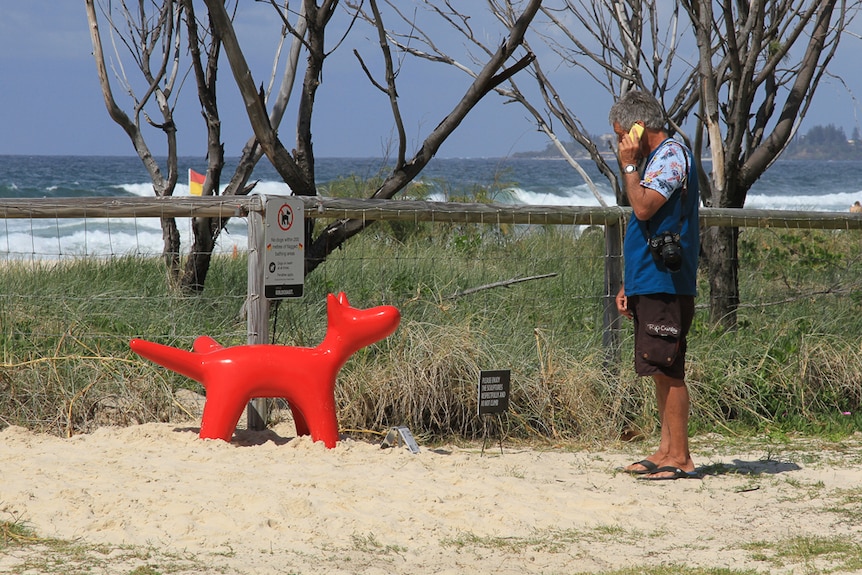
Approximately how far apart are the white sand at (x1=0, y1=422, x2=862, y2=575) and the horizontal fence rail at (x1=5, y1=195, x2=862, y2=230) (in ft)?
4.13

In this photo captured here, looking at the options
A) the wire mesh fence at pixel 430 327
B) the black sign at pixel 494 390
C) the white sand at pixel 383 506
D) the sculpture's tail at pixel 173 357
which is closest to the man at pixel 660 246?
the white sand at pixel 383 506

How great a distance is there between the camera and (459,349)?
232 inches

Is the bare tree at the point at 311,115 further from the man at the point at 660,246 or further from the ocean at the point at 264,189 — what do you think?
the ocean at the point at 264,189

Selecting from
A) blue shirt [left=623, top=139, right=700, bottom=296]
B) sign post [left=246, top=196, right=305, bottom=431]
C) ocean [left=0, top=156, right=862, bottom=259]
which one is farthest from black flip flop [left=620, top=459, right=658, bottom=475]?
ocean [left=0, top=156, right=862, bottom=259]

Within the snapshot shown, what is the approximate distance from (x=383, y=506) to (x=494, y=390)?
4.40 ft

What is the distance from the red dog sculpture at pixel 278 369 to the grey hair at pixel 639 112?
158 centimetres

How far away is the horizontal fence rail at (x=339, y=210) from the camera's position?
552cm

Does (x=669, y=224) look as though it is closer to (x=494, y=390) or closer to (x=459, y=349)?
(x=494, y=390)

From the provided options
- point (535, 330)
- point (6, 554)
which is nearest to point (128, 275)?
point (535, 330)

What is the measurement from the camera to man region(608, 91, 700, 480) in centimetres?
471

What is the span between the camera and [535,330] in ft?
20.5

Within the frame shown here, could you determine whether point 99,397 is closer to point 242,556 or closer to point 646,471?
point 242,556

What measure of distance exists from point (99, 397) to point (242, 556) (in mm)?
2436

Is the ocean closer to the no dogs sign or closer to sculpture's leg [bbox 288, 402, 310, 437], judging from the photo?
the no dogs sign
